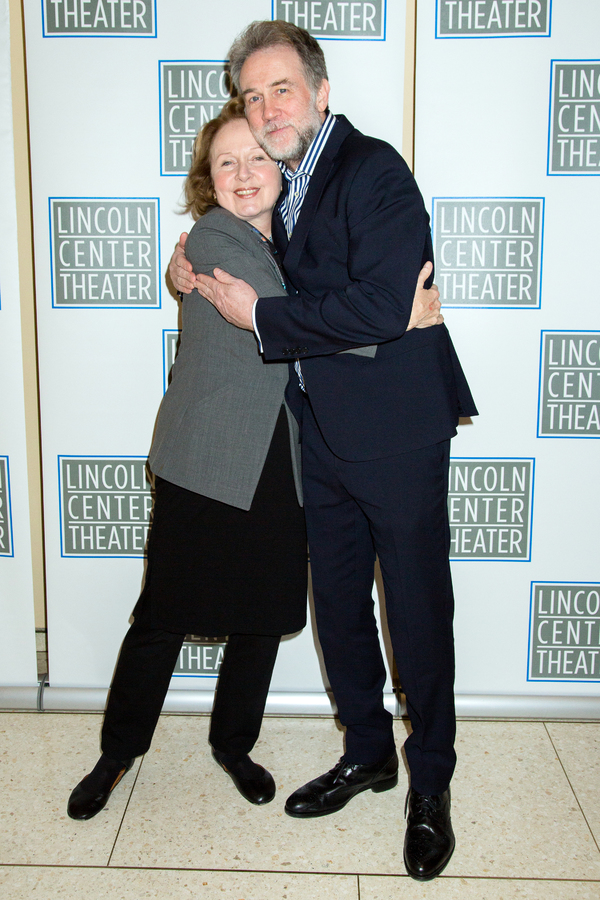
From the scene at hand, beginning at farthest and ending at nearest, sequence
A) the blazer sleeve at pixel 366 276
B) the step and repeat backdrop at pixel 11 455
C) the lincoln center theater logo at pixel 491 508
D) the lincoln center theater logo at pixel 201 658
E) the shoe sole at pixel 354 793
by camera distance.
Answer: the lincoln center theater logo at pixel 201 658 < the lincoln center theater logo at pixel 491 508 < the step and repeat backdrop at pixel 11 455 < the shoe sole at pixel 354 793 < the blazer sleeve at pixel 366 276

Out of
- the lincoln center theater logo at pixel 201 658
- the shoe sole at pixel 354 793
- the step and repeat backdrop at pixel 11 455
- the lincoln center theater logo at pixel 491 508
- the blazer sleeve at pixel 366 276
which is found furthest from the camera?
the lincoln center theater logo at pixel 201 658

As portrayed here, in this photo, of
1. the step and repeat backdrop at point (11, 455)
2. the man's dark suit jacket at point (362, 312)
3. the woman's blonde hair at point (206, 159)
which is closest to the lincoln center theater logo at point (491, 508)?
the man's dark suit jacket at point (362, 312)

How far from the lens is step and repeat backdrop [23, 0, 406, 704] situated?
2086 mm

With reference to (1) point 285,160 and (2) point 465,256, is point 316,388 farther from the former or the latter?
(2) point 465,256

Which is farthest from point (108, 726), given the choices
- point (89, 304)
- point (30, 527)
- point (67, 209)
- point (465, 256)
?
point (465, 256)

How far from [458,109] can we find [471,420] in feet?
2.80

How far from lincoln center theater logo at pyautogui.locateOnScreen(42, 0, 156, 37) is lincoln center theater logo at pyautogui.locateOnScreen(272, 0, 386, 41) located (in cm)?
36

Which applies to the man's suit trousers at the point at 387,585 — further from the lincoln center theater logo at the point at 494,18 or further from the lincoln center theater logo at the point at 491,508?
the lincoln center theater logo at the point at 494,18

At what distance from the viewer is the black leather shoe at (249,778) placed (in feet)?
6.33

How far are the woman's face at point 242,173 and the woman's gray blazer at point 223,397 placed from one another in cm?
7

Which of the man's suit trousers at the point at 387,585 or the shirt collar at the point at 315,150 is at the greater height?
the shirt collar at the point at 315,150

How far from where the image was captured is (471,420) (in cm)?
224

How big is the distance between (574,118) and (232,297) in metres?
1.15

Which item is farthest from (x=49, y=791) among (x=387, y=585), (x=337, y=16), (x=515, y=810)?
(x=337, y=16)
